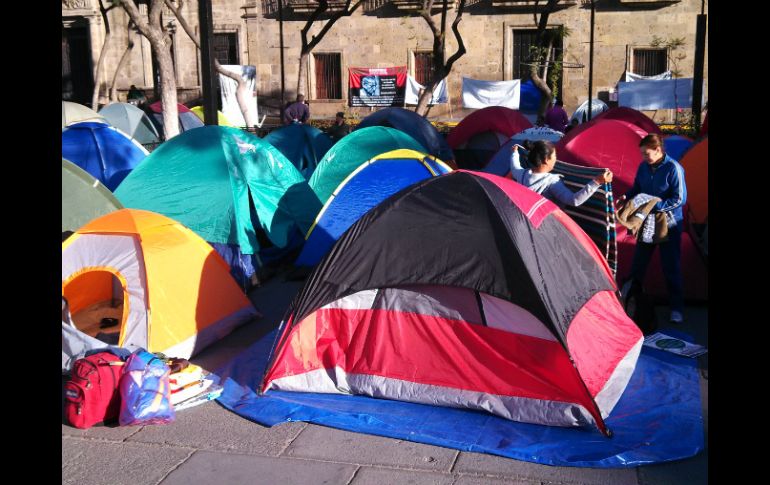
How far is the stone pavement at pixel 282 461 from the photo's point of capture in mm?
4191

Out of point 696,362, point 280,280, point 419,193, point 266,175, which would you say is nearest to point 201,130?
point 266,175

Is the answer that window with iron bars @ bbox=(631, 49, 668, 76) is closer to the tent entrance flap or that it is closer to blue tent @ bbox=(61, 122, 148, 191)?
blue tent @ bbox=(61, 122, 148, 191)

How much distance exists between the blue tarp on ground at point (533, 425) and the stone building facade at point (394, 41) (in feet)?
64.3

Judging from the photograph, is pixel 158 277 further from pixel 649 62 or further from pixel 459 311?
pixel 649 62

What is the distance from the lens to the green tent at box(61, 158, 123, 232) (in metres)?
7.30

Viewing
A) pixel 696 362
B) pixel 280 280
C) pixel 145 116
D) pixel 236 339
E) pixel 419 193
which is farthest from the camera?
pixel 145 116

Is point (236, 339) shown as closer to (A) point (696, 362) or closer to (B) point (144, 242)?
(B) point (144, 242)

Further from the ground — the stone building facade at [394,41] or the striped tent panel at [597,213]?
the stone building facade at [394,41]

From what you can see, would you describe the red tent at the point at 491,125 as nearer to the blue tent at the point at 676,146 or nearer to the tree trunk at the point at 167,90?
the blue tent at the point at 676,146

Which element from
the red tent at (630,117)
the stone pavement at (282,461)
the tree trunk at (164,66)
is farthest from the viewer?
the red tent at (630,117)

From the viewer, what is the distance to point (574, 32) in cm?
2506

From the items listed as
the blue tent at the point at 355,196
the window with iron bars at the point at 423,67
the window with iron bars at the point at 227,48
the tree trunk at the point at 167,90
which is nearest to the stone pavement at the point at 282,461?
the blue tent at the point at 355,196

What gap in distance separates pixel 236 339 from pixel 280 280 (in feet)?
6.22

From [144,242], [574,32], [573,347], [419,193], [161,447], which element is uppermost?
[574,32]
